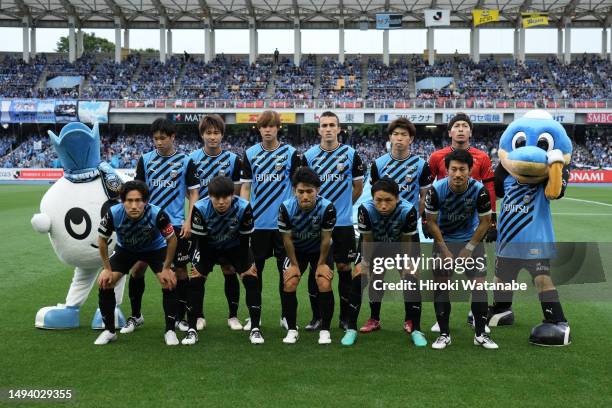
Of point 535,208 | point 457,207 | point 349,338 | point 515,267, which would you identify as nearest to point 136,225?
point 349,338

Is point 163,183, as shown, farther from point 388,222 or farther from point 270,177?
point 388,222

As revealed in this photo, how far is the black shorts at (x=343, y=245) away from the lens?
5871 mm

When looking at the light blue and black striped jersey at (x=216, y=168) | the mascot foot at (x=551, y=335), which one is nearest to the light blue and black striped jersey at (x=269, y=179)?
the light blue and black striped jersey at (x=216, y=168)

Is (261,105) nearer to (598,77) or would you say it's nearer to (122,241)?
(598,77)

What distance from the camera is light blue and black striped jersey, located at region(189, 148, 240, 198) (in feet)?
20.6

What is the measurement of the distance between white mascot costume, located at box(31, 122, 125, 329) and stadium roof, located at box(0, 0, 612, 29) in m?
36.6

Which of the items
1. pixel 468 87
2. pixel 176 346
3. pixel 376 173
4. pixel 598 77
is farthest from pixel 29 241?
pixel 598 77

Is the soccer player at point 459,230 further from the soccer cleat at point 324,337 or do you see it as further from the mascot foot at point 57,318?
the mascot foot at point 57,318

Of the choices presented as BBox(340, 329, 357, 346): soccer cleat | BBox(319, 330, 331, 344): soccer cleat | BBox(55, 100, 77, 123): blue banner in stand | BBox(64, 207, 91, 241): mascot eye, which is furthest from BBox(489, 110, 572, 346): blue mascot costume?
BBox(55, 100, 77, 123): blue banner in stand

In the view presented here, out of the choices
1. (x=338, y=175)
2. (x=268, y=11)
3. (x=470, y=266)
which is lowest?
(x=470, y=266)

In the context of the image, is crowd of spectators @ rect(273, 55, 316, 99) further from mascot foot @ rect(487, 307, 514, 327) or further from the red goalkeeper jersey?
mascot foot @ rect(487, 307, 514, 327)

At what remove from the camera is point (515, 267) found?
5617 millimetres

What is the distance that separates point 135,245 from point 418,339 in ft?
8.64

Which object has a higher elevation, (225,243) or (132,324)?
(225,243)
